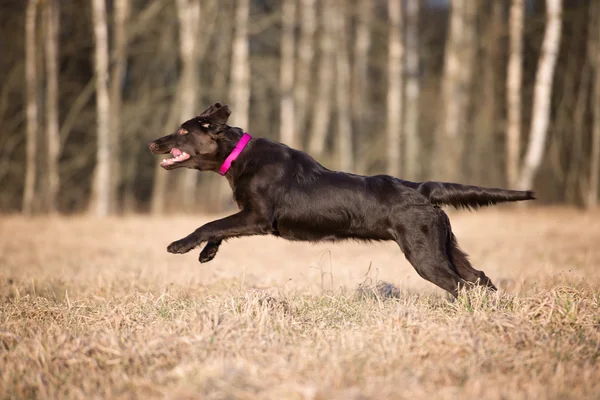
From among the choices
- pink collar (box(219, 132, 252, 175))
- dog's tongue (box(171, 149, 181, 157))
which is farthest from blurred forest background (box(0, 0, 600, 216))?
pink collar (box(219, 132, 252, 175))

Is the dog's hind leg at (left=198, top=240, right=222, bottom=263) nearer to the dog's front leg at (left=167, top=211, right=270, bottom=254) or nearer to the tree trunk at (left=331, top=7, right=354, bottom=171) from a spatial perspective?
the dog's front leg at (left=167, top=211, right=270, bottom=254)

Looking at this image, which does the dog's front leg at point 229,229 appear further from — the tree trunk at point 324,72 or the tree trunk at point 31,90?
the tree trunk at point 324,72

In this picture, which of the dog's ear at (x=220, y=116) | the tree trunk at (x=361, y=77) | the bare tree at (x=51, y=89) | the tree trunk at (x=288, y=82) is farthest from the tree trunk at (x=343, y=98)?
A: the dog's ear at (x=220, y=116)

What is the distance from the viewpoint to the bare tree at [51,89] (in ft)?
50.3

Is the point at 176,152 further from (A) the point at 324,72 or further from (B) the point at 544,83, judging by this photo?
(A) the point at 324,72

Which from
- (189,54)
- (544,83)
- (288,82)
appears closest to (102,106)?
(189,54)

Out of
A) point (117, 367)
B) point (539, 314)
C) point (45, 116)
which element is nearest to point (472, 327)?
point (539, 314)

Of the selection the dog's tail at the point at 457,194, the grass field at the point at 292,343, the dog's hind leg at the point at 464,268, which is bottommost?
the grass field at the point at 292,343

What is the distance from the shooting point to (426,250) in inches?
202

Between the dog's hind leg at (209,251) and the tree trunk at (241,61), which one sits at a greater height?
the tree trunk at (241,61)

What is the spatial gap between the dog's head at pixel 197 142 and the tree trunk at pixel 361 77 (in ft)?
52.1

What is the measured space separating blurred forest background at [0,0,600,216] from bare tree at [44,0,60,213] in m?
0.05

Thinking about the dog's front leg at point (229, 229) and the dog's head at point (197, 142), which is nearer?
the dog's front leg at point (229, 229)

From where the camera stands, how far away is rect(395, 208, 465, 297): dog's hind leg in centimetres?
512
